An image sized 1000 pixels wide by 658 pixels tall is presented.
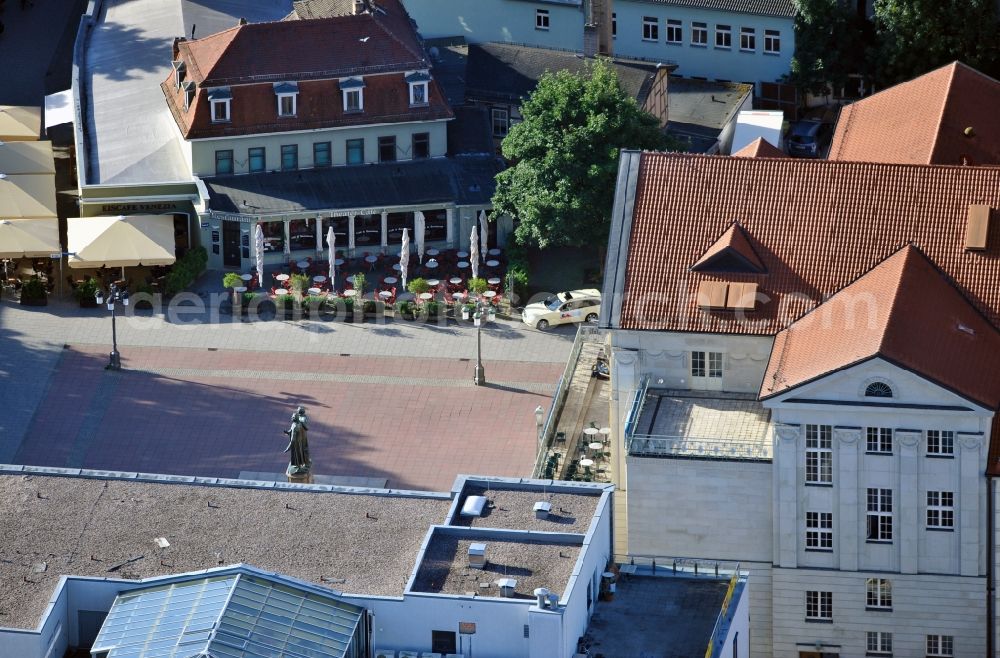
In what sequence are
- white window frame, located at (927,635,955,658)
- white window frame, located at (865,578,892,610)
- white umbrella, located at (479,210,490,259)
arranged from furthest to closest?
white umbrella, located at (479,210,490,259) → white window frame, located at (927,635,955,658) → white window frame, located at (865,578,892,610)

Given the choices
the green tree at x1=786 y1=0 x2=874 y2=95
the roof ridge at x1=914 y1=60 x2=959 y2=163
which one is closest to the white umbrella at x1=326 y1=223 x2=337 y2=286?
the green tree at x1=786 y1=0 x2=874 y2=95

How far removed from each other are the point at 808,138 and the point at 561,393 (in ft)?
112

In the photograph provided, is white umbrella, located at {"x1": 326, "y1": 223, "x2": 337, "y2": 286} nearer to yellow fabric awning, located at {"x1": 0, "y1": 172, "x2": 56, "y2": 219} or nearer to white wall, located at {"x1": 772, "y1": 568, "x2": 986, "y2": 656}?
yellow fabric awning, located at {"x1": 0, "y1": 172, "x2": 56, "y2": 219}

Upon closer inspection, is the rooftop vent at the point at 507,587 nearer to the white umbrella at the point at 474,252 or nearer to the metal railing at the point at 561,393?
the metal railing at the point at 561,393

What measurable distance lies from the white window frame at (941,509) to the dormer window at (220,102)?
5028 cm

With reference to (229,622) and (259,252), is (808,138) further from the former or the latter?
(229,622)

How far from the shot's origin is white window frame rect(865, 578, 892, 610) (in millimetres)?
97625

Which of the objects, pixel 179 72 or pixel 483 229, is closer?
pixel 483 229

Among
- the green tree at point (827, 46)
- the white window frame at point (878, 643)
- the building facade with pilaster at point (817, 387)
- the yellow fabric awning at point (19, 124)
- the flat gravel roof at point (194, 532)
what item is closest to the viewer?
the flat gravel roof at point (194, 532)

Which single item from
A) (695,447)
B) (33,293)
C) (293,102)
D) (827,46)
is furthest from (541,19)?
(695,447)

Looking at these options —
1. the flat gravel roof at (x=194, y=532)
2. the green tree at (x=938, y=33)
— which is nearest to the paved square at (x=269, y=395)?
the flat gravel roof at (x=194, y=532)

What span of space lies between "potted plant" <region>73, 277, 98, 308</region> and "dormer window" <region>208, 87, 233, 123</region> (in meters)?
11.4

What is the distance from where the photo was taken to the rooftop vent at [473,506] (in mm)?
88188

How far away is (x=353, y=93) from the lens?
133 m
